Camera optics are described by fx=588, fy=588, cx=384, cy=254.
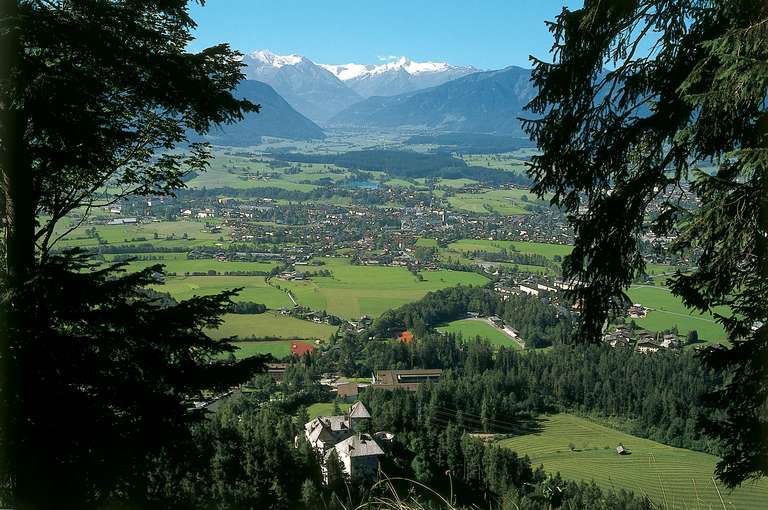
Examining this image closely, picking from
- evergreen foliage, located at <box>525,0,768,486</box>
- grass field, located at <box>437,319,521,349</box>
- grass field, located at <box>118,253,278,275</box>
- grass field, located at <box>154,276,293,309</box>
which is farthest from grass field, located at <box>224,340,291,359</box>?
evergreen foliage, located at <box>525,0,768,486</box>

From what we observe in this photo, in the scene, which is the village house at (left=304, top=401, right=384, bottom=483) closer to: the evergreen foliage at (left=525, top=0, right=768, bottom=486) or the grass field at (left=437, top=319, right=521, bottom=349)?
the evergreen foliage at (left=525, top=0, right=768, bottom=486)

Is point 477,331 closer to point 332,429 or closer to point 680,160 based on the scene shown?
point 332,429

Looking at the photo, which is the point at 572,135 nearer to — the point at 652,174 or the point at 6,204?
the point at 652,174

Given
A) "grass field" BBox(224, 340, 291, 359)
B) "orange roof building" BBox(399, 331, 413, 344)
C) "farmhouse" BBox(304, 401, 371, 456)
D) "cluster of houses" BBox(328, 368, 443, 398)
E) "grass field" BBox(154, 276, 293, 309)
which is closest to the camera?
"farmhouse" BBox(304, 401, 371, 456)

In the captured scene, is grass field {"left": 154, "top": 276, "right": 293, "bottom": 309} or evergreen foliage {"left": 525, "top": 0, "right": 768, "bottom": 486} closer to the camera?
evergreen foliage {"left": 525, "top": 0, "right": 768, "bottom": 486}

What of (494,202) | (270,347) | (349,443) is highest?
(494,202)

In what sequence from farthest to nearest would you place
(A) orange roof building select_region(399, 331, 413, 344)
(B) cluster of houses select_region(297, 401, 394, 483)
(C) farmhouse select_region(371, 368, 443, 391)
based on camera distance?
(A) orange roof building select_region(399, 331, 413, 344), (C) farmhouse select_region(371, 368, 443, 391), (B) cluster of houses select_region(297, 401, 394, 483)

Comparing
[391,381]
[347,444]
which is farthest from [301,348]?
[347,444]
